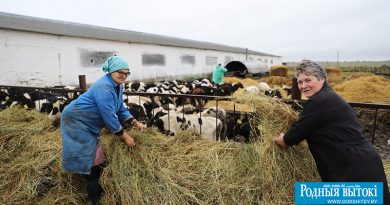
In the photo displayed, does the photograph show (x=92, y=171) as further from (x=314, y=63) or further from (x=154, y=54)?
(x=154, y=54)

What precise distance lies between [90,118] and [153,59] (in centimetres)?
1892

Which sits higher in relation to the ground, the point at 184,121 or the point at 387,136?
the point at 184,121

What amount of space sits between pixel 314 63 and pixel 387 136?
7168mm

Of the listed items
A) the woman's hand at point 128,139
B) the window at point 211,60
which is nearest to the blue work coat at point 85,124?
the woman's hand at point 128,139

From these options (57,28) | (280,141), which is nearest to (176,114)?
(280,141)

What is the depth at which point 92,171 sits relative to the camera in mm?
3432

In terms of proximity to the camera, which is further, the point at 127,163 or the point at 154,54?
the point at 154,54

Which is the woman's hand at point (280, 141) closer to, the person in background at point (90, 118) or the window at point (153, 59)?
the person in background at point (90, 118)

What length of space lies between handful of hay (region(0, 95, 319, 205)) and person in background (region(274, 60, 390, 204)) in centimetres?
79

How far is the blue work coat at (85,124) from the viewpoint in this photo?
3113 mm

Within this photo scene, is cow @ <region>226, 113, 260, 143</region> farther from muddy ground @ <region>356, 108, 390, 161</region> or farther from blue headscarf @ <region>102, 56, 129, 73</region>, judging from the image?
blue headscarf @ <region>102, 56, 129, 73</region>

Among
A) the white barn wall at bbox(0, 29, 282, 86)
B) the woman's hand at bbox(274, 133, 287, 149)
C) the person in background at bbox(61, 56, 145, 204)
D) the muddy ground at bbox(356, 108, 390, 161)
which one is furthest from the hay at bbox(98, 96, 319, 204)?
the white barn wall at bbox(0, 29, 282, 86)

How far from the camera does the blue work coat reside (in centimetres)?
311

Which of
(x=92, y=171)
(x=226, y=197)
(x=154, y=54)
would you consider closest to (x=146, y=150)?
(x=92, y=171)
